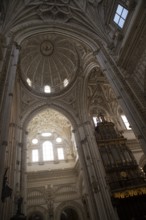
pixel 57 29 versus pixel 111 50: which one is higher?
pixel 57 29

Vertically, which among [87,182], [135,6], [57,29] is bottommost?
[87,182]

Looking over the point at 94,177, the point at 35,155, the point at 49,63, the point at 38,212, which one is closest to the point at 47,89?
the point at 49,63

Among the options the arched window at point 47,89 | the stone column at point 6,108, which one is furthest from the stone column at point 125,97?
the arched window at point 47,89

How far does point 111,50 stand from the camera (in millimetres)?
12031

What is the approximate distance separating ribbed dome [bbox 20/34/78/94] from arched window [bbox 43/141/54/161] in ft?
26.2

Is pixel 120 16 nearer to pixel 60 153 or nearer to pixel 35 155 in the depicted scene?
pixel 60 153

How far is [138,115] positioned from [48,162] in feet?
53.4

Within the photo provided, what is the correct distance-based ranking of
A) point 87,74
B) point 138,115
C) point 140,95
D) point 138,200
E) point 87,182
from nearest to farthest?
point 138,115 → point 140,95 → point 138,200 → point 87,182 → point 87,74

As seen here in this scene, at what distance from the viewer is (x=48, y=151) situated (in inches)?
928

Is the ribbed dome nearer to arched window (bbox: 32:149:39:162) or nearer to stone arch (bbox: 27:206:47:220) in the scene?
arched window (bbox: 32:149:39:162)

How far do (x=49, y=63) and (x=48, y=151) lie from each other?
1202cm

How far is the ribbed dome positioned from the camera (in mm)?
19250

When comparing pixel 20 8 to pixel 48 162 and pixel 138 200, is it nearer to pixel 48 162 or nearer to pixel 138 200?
pixel 48 162

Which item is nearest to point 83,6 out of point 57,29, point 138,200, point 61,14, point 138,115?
point 61,14
